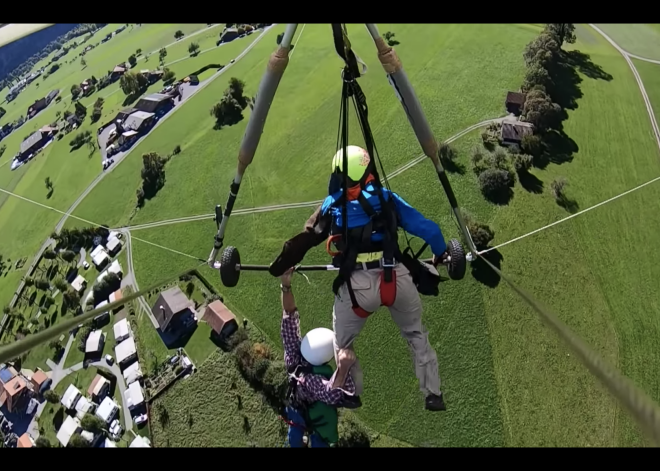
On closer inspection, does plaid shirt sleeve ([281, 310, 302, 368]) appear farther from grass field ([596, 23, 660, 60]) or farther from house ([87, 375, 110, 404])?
grass field ([596, 23, 660, 60])

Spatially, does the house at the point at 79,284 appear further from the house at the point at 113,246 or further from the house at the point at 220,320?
the house at the point at 220,320

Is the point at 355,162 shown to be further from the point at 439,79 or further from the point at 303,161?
the point at 439,79

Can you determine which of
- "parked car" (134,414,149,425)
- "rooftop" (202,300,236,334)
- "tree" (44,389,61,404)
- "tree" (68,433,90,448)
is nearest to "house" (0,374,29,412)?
"tree" (44,389,61,404)

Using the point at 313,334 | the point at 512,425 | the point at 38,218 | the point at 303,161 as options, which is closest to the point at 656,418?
the point at 313,334

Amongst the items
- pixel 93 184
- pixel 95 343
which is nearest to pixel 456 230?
pixel 95 343

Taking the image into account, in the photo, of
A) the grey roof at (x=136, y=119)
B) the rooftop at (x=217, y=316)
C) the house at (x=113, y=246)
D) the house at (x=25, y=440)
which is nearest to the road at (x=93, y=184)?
the grey roof at (x=136, y=119)
